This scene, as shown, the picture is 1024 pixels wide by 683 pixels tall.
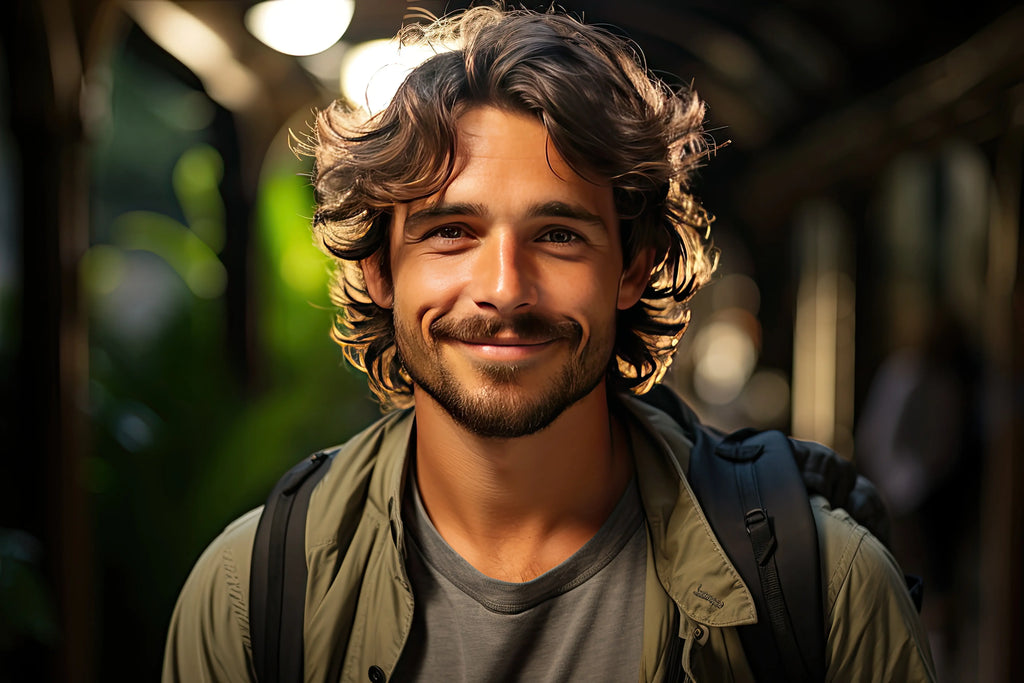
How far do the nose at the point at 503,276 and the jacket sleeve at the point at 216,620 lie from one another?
39 centimetres

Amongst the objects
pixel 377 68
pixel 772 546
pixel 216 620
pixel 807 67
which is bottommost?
pixel 216 620

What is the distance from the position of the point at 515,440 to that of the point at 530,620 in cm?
19

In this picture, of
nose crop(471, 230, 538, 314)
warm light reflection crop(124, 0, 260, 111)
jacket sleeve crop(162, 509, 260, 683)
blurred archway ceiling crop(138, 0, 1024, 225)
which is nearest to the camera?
nose crop(471, 230, 538, 314)

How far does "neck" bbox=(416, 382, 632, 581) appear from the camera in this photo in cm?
97

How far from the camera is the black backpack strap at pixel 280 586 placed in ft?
3.03

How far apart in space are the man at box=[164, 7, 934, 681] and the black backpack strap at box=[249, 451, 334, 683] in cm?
1

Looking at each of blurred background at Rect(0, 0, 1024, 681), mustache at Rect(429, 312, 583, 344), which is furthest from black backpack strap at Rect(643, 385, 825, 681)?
blurred background at Rect(0, 0, 1024, 681)

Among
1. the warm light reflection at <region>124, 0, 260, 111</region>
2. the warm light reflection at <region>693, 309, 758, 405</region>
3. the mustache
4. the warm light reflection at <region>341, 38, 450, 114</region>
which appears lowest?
the mustache

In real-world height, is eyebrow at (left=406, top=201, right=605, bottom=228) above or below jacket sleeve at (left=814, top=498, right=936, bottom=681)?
above

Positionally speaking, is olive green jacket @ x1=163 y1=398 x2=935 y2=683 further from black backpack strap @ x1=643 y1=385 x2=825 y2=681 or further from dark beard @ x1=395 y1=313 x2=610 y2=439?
dark beard @ x1=395 y1=313 x2=610 y2=439

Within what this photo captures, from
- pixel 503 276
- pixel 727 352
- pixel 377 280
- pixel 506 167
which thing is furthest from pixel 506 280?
pixel 727 352

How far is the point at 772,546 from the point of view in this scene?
93 cm

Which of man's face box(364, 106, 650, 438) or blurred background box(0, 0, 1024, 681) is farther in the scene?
blurred background box(0, 0, 1024, 681)

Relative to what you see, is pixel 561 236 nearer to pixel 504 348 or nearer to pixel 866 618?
pixel 504 348
